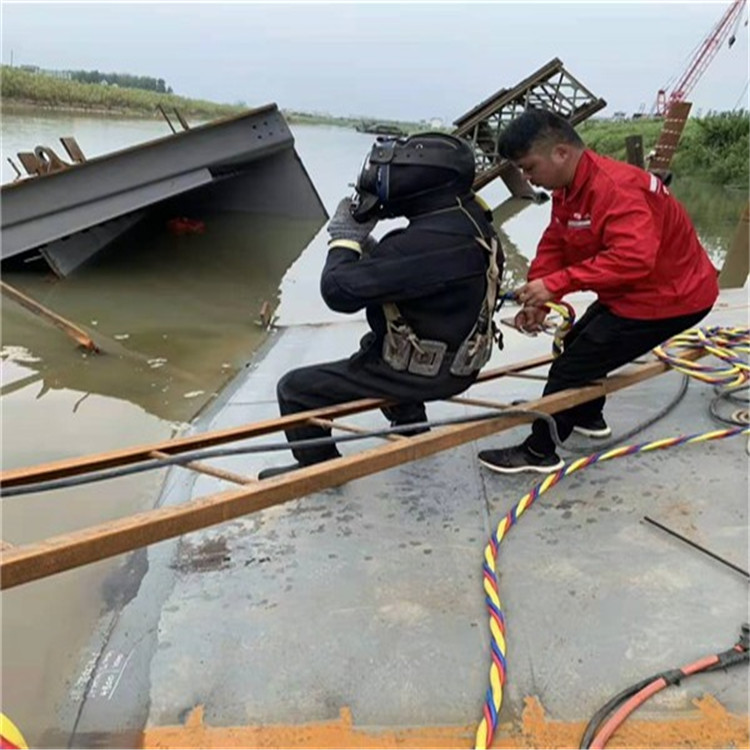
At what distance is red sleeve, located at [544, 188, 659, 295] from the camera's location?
295 cm

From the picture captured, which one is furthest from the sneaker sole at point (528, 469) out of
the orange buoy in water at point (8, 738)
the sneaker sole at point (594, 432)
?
the orange buoy in water at point (8, 738)

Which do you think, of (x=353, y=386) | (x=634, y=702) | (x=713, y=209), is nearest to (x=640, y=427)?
(x=353, y=386)

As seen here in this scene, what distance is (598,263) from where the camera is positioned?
301cm

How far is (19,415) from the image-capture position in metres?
5.42

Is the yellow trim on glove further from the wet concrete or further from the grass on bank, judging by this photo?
the grass on bank

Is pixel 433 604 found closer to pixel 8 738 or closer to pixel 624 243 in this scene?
pixel 8 738

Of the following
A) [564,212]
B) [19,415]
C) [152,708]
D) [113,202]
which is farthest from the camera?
[113,202]

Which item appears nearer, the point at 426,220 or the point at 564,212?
the point at 426,220

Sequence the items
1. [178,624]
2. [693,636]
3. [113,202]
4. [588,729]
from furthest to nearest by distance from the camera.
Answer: [113,202], [178,624], [693,636], [588,729]

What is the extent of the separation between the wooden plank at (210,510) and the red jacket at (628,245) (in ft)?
1.83

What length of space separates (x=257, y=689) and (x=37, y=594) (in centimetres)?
150

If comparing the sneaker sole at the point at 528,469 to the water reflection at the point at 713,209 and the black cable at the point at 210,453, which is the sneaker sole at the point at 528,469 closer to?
the black cable at the point at 210,453

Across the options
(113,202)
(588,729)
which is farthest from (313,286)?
(588,729)

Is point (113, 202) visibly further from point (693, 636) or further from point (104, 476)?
point (693, 636)
